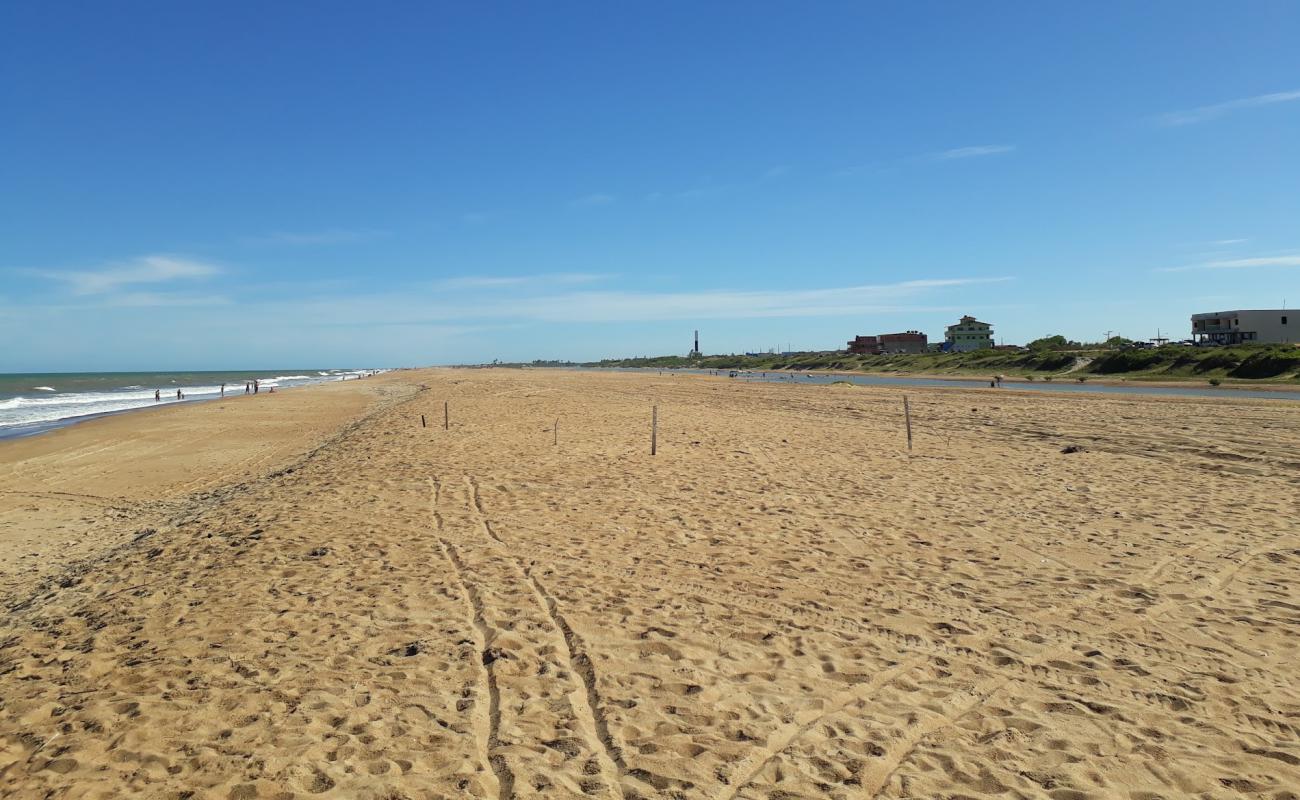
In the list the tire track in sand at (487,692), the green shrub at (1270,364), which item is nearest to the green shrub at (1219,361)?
the green shrub at (1270,364)

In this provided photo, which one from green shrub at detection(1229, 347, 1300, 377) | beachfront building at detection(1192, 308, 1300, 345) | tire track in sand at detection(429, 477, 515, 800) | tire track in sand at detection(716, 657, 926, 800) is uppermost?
beachfront building at detection(1192, 308, 1300, 345)

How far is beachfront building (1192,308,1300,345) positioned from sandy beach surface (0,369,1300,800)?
85.9 metres

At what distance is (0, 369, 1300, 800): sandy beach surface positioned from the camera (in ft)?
14.0

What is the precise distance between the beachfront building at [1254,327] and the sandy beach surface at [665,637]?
85.9m

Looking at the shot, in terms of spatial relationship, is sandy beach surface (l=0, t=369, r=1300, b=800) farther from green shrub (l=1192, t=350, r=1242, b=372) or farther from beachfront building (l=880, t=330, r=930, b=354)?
beachfront building (l=880, t=330, r=930, b=354)

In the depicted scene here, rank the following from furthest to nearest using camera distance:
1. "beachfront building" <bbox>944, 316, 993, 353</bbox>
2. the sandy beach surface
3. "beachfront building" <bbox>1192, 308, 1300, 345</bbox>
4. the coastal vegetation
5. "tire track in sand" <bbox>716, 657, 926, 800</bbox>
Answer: "beachfront building" <bbox>944, 316, 993, 353</bbox>, "beachfront building" <bbox>1192, 308, 1300, 345</bbox>, the coastal vegetation, the sandy beach surface, "tire track in sand" <bbox>716, 657, 926, 800</bbox>

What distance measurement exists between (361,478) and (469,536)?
5344 millimetres

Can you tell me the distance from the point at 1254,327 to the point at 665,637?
10069 cm

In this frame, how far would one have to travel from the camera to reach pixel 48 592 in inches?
322

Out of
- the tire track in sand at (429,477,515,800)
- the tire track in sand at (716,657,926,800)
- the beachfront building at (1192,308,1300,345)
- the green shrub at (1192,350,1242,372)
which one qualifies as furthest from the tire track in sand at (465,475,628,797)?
the beachfront building at (1192,308,1300,345)

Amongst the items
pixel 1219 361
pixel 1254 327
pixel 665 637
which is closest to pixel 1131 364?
pixel 1219 361

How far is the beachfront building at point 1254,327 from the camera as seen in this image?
75.6 meters

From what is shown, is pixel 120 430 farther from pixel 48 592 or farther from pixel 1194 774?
pixel 1194 774

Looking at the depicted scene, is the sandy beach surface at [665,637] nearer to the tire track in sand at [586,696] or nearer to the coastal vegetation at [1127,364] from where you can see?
the tire track in sand at [586,696]
